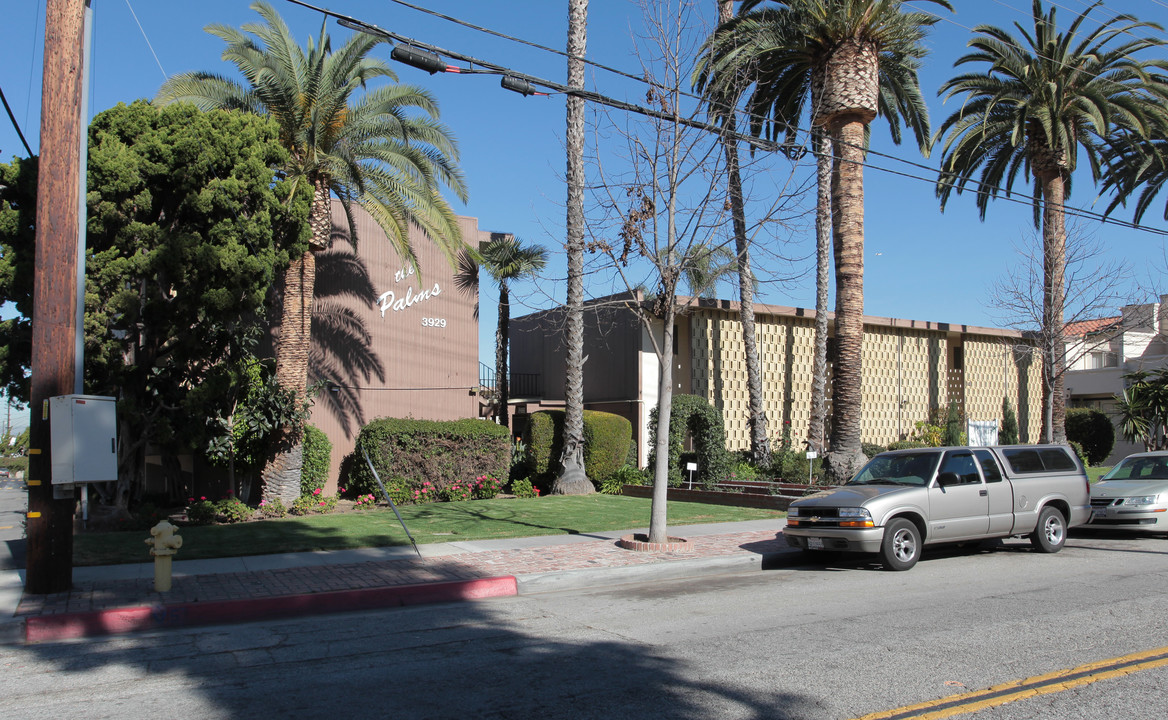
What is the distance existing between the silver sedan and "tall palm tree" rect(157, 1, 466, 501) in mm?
14431

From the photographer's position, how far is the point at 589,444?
22703mm

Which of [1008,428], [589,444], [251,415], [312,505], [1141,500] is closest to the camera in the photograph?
[1141,500]

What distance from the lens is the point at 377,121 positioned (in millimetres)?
18766

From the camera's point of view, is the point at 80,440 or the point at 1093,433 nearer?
the point at 80,440

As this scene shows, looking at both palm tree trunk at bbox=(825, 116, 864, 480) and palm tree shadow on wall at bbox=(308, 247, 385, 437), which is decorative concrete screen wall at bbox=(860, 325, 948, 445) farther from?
palm tree shadow on wall at bbox=(308, 247, 385, 437)

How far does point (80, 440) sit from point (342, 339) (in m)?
13.5

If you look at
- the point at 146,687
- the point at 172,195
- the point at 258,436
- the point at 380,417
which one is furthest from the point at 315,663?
the point at 380,417

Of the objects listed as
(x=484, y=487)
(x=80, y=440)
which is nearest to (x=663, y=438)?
(x=80, y=440)

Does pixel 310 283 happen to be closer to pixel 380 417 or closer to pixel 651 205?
pixel 380 417

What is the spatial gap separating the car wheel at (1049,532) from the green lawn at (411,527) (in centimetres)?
536

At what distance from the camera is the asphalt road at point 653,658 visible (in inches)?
222

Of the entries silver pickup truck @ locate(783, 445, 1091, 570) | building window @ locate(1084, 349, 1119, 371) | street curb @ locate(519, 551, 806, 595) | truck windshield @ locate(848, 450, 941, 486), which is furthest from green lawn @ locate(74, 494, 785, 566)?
building window @ locate(1084, 349, 1119, 371)

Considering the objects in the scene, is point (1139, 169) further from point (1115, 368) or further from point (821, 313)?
point (1115, 368)

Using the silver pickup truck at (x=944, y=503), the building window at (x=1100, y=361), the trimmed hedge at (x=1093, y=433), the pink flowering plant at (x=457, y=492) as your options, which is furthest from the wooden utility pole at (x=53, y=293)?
the building window at (x=1100, y=361)
